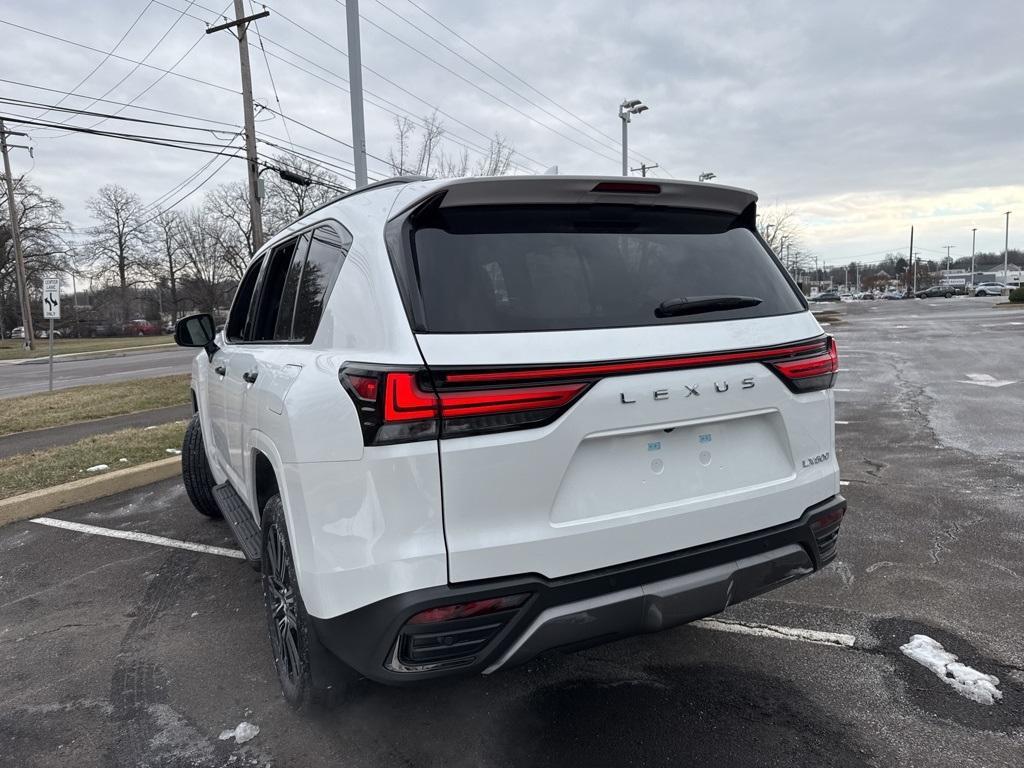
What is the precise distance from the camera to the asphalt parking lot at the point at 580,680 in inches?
95.6

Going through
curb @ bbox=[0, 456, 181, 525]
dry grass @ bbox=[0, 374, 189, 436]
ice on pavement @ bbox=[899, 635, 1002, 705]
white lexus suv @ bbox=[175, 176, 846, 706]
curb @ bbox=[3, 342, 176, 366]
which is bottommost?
curb @ bbox=[3, 342, 176, 366]

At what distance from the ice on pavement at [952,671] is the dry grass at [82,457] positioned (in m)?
6.44

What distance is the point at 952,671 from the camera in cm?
277

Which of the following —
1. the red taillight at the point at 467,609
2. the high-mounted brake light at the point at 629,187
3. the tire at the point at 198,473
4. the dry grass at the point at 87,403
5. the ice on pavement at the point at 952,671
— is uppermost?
the high-mounted brake light at the point at 629,187

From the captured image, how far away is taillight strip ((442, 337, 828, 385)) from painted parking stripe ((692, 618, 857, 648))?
4.28 feet

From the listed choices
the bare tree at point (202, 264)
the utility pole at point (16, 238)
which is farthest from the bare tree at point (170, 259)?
the utility pole at point (16, 238)

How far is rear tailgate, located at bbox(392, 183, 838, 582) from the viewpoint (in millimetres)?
1949

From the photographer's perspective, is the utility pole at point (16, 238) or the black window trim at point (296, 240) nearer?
the black window trim at point (296, 240)

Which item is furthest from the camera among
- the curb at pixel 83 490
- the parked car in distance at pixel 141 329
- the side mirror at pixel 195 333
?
the parked car in distance at pixel 141 329

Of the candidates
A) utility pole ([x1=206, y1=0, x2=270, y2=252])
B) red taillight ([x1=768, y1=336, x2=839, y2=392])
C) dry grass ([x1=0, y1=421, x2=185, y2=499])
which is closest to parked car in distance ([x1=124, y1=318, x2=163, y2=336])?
utility pole ([x1=206, y1=0, x2=270, y2=252])

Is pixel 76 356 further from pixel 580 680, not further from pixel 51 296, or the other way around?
pixel 580 680

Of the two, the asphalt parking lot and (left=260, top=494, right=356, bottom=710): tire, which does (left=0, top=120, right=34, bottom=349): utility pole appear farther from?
(left=260, top=494, right=356, bottom=710): tire

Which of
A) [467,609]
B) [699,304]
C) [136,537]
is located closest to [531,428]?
[467,609]

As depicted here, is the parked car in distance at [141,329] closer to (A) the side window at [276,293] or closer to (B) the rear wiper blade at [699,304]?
(A) the side window at [276,293]
